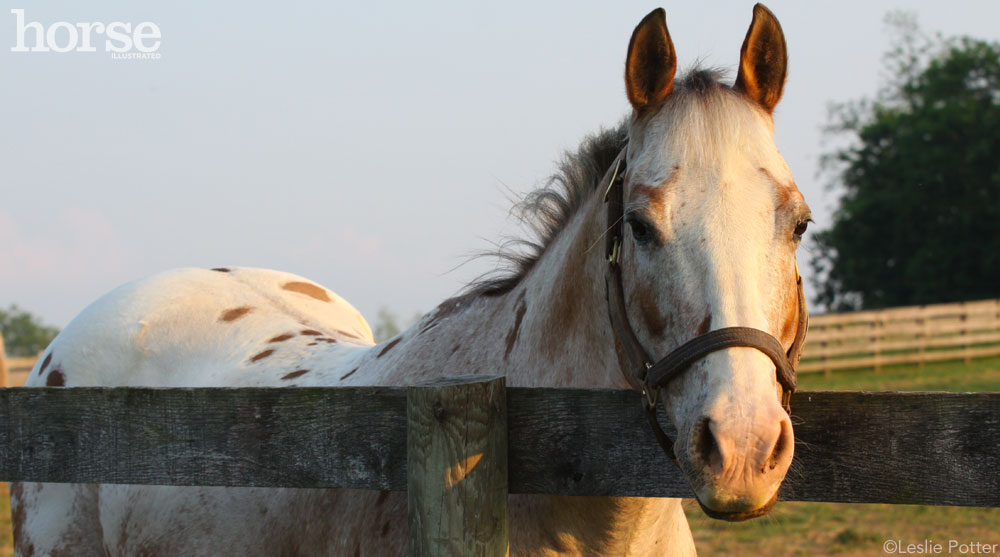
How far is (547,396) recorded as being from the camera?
2023mm

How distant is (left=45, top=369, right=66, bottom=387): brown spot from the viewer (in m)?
4.10

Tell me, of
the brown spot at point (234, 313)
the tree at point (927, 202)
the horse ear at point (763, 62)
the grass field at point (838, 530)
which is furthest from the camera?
the tree at point (927, 202)

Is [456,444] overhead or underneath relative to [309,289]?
overhead

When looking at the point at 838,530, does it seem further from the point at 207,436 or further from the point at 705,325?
the point at 207,436

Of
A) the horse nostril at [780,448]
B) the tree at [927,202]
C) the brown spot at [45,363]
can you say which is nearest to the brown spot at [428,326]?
the horse nostril at [780,448]

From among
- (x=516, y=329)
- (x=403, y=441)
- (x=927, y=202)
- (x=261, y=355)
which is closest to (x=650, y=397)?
(x=403, y=441)

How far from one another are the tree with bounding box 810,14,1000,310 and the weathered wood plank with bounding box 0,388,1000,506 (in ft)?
111

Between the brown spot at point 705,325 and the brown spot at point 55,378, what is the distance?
11.0ft

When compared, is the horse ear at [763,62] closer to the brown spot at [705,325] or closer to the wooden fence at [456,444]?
the brown spot at [705,325]

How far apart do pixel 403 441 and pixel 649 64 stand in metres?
1.23

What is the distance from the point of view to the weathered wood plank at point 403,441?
6.18ft

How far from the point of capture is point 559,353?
101 inches

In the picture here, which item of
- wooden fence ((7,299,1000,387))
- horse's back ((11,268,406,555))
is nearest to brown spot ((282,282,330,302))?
horse's back ((11,268,406,555))

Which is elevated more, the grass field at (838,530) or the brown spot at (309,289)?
the brown spot at (309,289)
